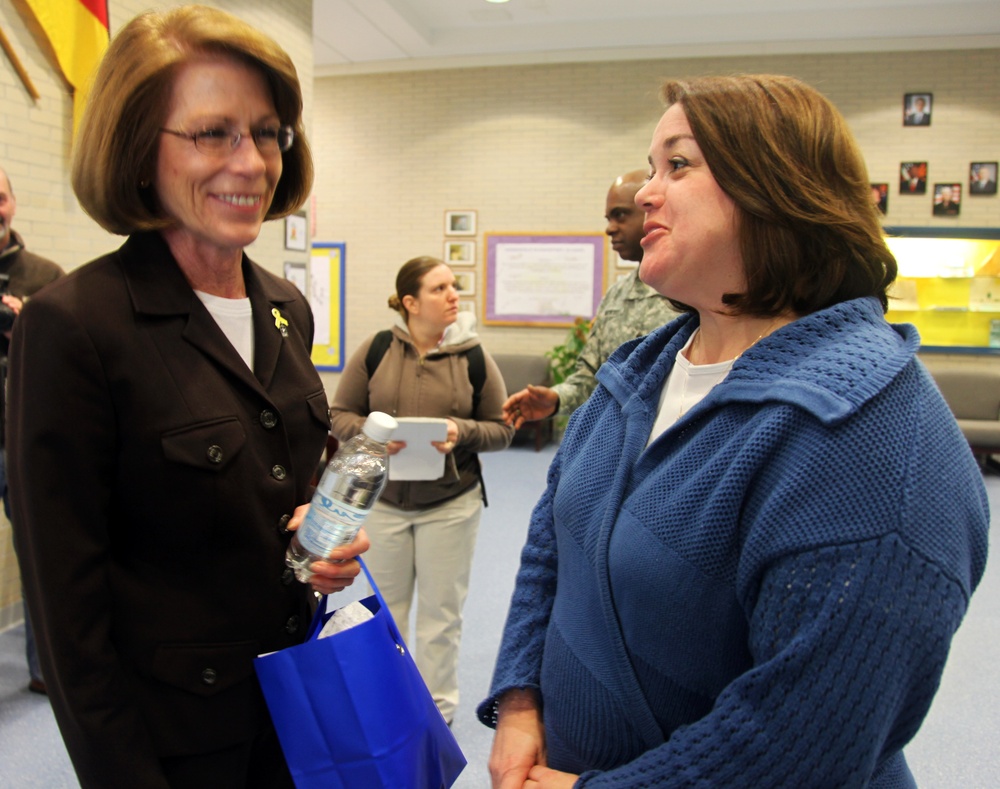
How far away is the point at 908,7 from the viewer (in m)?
8.40

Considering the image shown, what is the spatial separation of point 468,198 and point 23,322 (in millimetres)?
9440

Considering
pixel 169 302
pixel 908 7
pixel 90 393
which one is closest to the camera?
pixel 90 393

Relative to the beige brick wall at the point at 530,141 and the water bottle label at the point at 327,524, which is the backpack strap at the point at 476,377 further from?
the beige brick wall at the point at 530,141

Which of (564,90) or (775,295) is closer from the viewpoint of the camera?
(775,295)

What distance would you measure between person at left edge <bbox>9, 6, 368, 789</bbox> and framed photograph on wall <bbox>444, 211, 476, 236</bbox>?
29.5 ft

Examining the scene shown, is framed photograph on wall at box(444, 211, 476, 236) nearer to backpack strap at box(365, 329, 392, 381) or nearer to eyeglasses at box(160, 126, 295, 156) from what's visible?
backpack strap at box(365, 329, 392, 381)

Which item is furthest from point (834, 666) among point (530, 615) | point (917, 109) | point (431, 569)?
point (917, 109)

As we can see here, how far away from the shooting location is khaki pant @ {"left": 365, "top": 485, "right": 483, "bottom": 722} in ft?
10.2

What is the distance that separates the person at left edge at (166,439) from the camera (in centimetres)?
114

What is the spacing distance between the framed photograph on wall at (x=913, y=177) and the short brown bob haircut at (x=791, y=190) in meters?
9.39

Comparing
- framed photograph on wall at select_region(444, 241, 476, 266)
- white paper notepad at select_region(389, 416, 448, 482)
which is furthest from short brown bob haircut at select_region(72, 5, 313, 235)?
framed photograph on wall at select_region(444, 241, 476, 266)

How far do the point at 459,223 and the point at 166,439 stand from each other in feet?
30.9

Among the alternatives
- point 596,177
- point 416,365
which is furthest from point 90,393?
point 596,177

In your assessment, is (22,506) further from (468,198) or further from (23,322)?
(468,198)
